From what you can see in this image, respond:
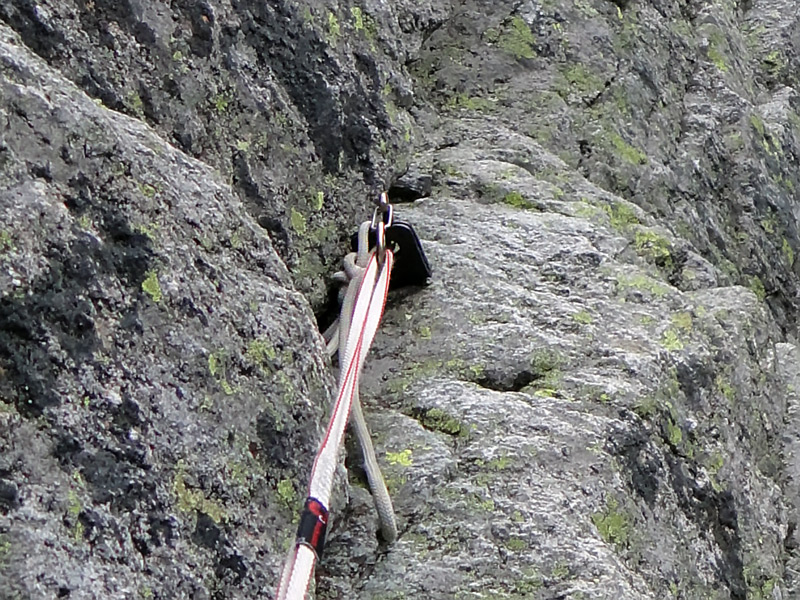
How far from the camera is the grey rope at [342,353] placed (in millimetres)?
2639

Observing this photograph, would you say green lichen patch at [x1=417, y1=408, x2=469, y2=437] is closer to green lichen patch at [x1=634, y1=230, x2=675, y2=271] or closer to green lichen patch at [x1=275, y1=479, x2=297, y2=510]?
green lichen patch at [x1=275, y1=479, x2=297, y2=510]

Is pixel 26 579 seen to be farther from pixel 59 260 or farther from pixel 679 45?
pixel 679 45

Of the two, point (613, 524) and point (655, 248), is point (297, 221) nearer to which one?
point (613, 524)

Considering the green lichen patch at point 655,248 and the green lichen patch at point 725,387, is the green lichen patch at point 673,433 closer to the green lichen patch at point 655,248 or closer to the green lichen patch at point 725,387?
the green lichen patch at point 725,387

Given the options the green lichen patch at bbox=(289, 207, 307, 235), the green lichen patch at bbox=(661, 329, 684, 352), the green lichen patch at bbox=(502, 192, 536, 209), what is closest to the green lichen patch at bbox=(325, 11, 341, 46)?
the green lichen patch at bbox=(289, 207, 307, 235)

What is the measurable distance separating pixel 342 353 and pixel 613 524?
97 centimetres

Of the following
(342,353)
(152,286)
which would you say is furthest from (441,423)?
(152,286)

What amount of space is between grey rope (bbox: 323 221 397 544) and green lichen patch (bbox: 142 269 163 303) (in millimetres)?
620

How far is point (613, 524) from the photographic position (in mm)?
2867

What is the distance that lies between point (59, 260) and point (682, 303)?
2.50 metres

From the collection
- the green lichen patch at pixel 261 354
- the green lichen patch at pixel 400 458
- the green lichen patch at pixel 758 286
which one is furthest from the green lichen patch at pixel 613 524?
the green lichen patch at pixel 758 286

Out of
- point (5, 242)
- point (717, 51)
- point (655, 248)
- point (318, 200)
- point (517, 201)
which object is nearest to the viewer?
point (5, 242)

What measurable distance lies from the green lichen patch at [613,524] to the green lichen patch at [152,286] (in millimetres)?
1444

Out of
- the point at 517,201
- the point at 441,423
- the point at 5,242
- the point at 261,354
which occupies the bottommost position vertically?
the point at 441,423
